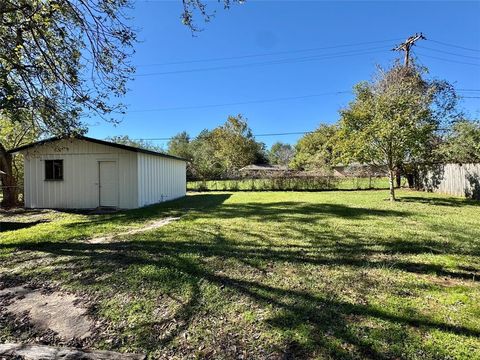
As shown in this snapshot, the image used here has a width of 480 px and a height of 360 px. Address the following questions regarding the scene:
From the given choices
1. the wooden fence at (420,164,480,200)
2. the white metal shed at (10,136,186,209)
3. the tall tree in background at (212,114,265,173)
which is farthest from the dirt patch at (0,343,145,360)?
the tall tree in background at (212,114,265,173)

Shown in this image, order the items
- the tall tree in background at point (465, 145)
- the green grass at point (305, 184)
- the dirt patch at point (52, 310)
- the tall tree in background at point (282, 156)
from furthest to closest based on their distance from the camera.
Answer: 1. the tall tree in background at point (282, 156)
2. the green grass at point (305, 184)
3. the tall tree in background at point (465, 145)
4. the dirt patch at point (52, 310)

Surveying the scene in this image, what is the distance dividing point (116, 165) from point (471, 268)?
36.1 feet

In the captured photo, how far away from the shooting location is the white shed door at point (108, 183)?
11.8 metres

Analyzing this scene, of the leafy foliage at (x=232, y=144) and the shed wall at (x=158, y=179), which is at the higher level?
the leafy foliage at (x=232, y=144)

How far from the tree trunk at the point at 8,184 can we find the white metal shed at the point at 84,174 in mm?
1091

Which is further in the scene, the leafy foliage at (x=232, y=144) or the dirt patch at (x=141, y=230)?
the leafy foliage at (x=232, y=144)

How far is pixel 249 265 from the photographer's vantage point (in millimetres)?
4285

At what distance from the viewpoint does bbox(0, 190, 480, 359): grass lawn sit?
8.04 ft

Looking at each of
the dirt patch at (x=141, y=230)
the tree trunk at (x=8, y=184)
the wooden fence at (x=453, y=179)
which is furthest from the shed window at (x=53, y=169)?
the wooden fence at (x=453, y=179)

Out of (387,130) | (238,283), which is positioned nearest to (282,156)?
(387,130)

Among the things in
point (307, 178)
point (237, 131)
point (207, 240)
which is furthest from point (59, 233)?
point (237, 131)

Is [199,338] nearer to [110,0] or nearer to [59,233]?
[59,233]

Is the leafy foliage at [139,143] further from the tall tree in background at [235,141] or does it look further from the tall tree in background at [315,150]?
the tall tree in background at [315,150]

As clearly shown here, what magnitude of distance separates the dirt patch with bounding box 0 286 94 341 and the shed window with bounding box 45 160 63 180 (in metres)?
9.50
